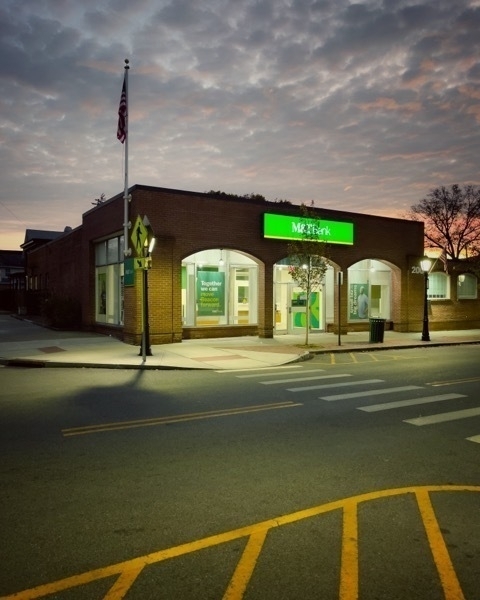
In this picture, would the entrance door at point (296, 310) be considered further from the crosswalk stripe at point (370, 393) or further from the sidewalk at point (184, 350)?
the crosswalk stripe at point (370, 393)

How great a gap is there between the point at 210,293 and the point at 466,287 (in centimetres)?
1813

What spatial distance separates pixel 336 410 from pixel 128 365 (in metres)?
6.93

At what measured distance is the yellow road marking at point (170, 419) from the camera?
23.1 feet

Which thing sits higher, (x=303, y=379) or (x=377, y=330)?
(x=377, y=330)

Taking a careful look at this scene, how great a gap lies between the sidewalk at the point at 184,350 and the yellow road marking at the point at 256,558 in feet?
29.6

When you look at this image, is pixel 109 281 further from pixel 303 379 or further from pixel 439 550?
pixel 439 550

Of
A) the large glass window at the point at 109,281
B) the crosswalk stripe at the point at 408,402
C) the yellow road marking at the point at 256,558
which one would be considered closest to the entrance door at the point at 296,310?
the large glass window at the point at 109,281

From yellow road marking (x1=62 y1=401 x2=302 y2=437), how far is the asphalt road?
1.2 inches

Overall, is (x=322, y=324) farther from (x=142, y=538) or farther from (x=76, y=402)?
(x=142, y=538)

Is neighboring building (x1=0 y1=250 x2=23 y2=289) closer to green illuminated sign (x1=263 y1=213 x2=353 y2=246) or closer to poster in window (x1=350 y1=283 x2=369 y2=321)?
poster in window (x1=350 y1=283 x2=369 y2=321)

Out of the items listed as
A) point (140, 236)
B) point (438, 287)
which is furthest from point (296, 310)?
point (140, 236)

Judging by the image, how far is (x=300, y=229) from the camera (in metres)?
23.0

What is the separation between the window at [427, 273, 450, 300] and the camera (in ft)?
95.2

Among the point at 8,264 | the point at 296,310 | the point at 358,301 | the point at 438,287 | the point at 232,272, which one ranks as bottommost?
the point at 296,310
